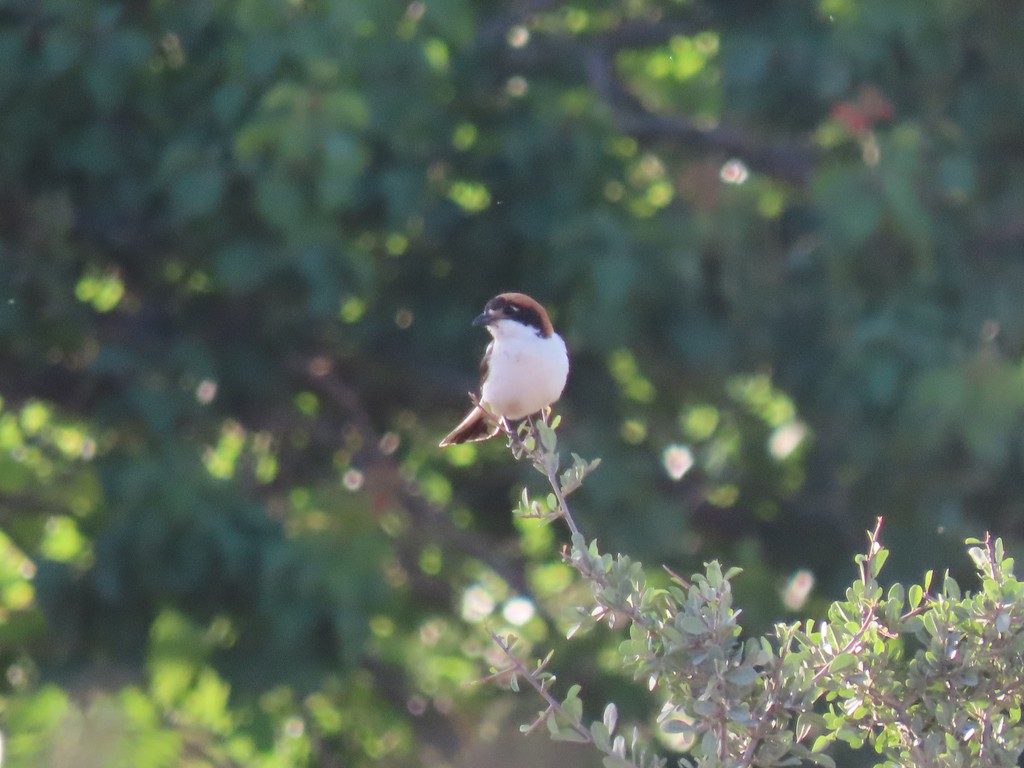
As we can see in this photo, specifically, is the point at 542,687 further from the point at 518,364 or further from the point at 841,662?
the point at 518,364

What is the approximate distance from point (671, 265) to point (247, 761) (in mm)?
3305

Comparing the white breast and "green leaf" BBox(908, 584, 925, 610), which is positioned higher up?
"green leaf" BBox(908, 584, 925, 610)

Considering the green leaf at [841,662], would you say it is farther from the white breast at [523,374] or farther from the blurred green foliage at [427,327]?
the blurred green foliage at [427,327]

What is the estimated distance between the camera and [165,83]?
6445mm

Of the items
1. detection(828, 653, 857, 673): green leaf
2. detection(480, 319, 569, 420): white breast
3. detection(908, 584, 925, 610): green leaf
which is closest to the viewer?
detection(828, 653, 857, 673): green leaf

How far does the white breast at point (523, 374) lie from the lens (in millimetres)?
4934

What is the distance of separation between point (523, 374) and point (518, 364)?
0.04 metres

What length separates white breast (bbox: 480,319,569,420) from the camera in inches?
194

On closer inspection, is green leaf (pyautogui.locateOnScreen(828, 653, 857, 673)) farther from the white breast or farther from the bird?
the white breast

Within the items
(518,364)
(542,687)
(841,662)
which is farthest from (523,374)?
(841,662)

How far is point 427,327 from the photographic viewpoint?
7230mm

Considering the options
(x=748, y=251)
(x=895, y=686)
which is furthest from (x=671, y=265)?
(x=895, y=686)

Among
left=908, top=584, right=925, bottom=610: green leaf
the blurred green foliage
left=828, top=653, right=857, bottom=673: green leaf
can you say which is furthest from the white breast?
left=828, top=653, right=857, bottom=673: green leaf

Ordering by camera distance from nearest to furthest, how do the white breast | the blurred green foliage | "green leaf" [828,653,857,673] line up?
"green leaf" [828,653,857,673] < the white breast < the blurred green foliage
